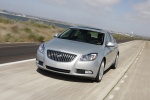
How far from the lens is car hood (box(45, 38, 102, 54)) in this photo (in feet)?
29.9

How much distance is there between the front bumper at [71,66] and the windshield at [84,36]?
5.29 feet

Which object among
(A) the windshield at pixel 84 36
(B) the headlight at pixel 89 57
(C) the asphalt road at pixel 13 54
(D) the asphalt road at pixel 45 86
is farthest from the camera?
(C) the asphalt road at pixel 13 54

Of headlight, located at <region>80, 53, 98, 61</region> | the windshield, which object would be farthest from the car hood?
the windshield

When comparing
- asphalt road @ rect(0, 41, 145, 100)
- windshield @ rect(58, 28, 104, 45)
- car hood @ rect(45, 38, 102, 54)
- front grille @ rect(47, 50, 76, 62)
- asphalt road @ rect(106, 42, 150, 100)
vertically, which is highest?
windshield @ rect(58, 28, 104, 45)

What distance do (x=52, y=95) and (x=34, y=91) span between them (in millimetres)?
440

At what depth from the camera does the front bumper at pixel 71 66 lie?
885 cm

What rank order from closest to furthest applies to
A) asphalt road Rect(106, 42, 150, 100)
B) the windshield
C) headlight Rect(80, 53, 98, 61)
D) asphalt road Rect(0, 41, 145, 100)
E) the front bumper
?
asphalt road Rect(0, 41, 145, 100), asphalt road Rect(106, 42, 150, 100), the front bumper, headlight Rect(80, 53, 98, 61), the windshield

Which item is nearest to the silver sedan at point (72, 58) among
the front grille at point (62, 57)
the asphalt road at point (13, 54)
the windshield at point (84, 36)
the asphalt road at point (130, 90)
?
the front grille at point (62, 57)

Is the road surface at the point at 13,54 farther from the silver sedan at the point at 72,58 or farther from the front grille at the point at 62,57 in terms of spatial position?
the front grille at the point at 62,57

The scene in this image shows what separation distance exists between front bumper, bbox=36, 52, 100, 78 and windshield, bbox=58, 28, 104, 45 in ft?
A: 5.29

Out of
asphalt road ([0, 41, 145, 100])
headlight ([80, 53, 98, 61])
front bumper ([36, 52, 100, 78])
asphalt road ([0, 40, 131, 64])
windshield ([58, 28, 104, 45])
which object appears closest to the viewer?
asphalt road ([0, 41, 145, 100])

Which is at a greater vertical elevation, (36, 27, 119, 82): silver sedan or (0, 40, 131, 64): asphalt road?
(36, 27, 119, 82): silver sedan

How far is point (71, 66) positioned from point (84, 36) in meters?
2.25

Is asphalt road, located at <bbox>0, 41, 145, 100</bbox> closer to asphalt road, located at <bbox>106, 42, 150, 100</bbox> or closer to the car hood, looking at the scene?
asphalt road, located at <bbox>106, 42, 150, 100</bbox>
